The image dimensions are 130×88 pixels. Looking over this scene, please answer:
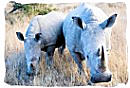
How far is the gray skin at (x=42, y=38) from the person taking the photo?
8.83 feet

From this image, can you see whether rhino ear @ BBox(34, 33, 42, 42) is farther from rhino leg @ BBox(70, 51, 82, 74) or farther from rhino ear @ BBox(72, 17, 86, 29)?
rhino ear @ BBox(72, 17, 86, 29)

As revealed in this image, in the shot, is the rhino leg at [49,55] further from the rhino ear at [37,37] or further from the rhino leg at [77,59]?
the rhino leg at [77,59]

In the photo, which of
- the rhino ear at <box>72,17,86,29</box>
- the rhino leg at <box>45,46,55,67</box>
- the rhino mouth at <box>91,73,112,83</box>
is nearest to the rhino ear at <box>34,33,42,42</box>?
the rhino leg at <box>45,46,55,67</box>

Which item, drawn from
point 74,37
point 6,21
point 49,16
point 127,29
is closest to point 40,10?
point 49,16

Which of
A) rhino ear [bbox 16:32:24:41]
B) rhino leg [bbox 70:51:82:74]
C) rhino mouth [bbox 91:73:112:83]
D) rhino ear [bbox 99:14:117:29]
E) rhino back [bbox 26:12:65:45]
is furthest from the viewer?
rhino back [bbox 26:12:65:45]

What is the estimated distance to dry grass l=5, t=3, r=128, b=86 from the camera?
266 cm

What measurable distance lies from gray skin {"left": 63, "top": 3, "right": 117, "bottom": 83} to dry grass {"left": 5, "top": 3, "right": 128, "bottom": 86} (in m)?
0.11

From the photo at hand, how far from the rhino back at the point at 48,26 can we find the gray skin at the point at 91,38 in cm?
15

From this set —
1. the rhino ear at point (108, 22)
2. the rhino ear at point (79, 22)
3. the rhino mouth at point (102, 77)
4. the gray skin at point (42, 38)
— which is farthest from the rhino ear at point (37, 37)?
the rhino mouth at point (102, 77)

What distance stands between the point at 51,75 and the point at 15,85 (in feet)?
0.87

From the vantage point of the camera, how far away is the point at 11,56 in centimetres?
289

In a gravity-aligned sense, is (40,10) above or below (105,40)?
above

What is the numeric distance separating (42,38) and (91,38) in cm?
58

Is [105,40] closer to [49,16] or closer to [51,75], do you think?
[51,75]
